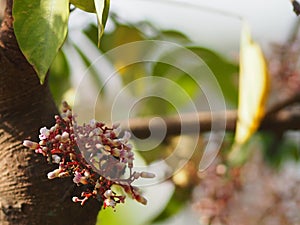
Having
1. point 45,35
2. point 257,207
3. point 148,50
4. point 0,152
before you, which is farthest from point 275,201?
point 45,35

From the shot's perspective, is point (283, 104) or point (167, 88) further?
point (167, 88)

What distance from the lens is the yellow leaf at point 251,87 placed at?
146cm

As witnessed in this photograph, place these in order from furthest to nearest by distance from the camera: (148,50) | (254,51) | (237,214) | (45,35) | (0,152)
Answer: (237,214) → (148,50) → (254,51) → (0,152) → (45,35)

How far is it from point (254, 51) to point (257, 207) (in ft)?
2.24

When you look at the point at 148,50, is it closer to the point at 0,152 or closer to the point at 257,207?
the point at 257,207

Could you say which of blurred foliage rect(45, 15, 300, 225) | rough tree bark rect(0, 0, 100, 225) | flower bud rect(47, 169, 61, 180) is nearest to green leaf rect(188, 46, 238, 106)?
blurred foliage rect(45, 15, 300, 225)

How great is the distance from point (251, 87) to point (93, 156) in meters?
0.65

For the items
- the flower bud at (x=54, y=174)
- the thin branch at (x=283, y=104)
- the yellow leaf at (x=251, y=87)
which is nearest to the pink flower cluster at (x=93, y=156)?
the flower bud at (x=54, y=174)

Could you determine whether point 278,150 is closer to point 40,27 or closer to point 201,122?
point 201,122

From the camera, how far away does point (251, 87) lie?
4.85 ft

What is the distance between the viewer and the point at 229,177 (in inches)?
78.6

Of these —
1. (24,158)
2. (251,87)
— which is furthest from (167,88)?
(24,158)

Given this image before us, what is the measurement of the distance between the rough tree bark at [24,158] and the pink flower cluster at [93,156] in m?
0.05

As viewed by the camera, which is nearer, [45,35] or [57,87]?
[45,35]
